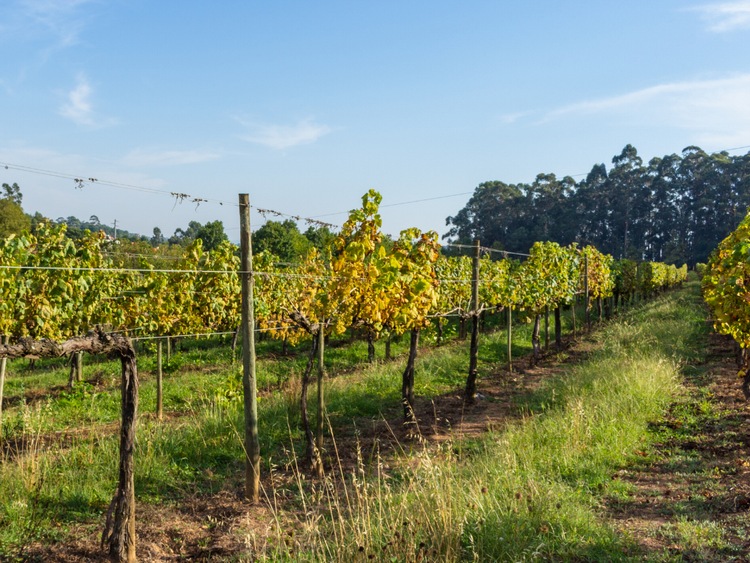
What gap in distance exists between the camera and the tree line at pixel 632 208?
71375 mm

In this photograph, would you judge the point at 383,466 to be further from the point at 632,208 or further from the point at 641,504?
the point at 632,208

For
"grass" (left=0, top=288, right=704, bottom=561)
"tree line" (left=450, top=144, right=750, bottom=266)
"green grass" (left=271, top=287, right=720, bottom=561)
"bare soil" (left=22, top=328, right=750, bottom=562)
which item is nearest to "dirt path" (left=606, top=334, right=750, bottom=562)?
"bare soil" (left=22, top=328, right=750, bottom=562)

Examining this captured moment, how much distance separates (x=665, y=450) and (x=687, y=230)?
75.8 meters

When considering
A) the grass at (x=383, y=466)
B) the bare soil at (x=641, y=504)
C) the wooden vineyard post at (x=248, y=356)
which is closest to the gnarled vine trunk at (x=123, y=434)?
the bare soil at (x=641, y=504)

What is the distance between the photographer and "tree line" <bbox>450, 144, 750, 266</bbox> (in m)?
71.4

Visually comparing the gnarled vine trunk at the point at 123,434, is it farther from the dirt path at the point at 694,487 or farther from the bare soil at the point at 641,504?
the dirt path at the point at 694,487

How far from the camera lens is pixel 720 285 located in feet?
26.7

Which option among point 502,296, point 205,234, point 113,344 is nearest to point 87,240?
point 113,344

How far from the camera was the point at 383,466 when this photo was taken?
7383 mm

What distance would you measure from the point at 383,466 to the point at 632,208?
7725cm

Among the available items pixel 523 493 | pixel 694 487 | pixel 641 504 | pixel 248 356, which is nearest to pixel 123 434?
pixel 248 356

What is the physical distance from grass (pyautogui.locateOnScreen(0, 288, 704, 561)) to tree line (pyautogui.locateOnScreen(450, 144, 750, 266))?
58.3m

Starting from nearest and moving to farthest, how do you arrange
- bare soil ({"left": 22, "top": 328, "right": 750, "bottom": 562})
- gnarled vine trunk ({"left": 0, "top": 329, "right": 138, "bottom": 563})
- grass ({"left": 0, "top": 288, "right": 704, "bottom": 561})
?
1. grass ({"left": 0, "top": 288, "right": 704, "bottom": 561})
2. gnarled vine trunk ({"left": 0, "top": 329, "right": 138, "bottom": 563})
3. bare soil ({"left": 22, "top": 328, "right": 750, "bottom": 562})

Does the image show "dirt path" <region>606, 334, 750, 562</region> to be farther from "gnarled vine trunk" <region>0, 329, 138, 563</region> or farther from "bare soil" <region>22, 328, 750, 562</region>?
"gnarled vine trunk" <region>0, 329, 138, 563</region>
